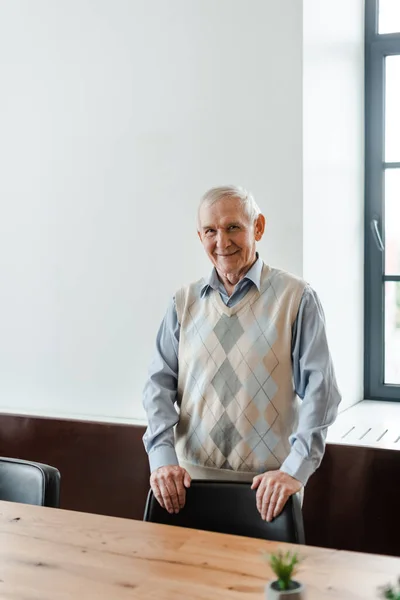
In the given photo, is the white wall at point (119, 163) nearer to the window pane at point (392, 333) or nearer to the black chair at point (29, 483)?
the window pane at point (392, 333)

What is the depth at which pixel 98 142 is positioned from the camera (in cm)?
332

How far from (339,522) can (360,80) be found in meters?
1.80

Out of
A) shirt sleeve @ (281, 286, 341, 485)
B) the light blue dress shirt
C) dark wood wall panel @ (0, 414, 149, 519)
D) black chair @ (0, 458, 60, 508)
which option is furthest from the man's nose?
dark wood wall panel @ (0, 414, 149, 519)

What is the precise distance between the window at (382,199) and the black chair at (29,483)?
1.64 meters

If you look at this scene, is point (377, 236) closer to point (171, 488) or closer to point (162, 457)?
point (162, 457)

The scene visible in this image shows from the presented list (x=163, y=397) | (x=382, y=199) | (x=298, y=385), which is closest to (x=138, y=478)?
(x=163, y=397)

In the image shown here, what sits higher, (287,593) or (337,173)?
(337,173)

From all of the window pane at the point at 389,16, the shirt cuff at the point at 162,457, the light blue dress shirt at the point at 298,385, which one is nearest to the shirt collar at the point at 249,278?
the light blue dress shirt at the point at 298,385

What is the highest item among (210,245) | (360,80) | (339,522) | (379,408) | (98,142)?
(360,80)

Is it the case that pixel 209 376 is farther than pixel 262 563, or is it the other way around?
pixel 209 376

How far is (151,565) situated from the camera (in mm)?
1633

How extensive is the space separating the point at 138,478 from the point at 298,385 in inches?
40.7

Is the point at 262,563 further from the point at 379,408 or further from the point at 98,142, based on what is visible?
the point at 98,142

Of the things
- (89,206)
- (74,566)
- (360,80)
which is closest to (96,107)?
(89,206)
